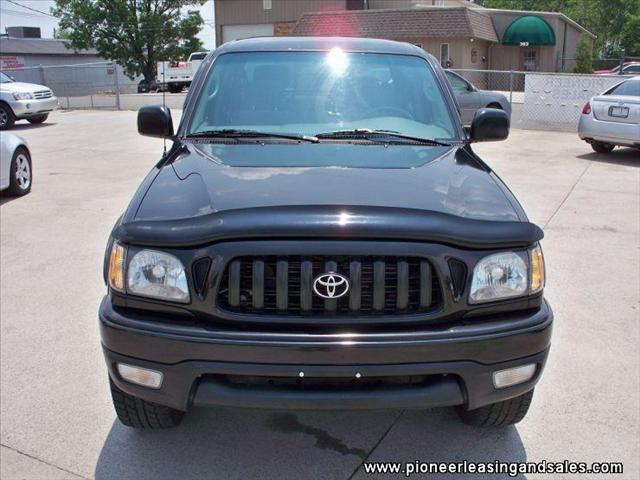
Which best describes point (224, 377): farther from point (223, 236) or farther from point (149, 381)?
point (223, 236)

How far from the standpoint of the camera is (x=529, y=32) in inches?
1474

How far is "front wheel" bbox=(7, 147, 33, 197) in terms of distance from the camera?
335 inches

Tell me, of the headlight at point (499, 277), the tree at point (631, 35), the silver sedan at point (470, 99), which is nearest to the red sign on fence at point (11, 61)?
the silver sedan at point (470, 99)

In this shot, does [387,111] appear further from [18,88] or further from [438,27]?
[438,27]

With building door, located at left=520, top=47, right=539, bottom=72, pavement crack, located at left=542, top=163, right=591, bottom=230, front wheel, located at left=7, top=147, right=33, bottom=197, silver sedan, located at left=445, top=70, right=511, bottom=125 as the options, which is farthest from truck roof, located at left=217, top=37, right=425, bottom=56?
building door, located at left=520, top=47, right=539, bottom=72

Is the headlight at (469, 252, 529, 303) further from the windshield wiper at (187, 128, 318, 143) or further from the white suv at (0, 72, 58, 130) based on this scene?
the white suv at (0, 72, 58, 130)

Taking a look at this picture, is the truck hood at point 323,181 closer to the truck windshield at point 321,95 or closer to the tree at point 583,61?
the truck windshield at point 321,95

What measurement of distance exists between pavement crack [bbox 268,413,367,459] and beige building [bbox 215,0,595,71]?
3188cm

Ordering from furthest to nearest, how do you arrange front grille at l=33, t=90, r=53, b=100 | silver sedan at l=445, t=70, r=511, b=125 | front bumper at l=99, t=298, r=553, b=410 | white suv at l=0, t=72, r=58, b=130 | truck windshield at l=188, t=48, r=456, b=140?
front grille at l=33, t=90, r=53, b=100, white suv at l=0, t=72, r=58, b=130, silver sedan at l=445, t=70, r=511, b=125, truck windshield at l=188, t=48, r=456, b=140, front bumper at l=99, t=298, r=553, b=410

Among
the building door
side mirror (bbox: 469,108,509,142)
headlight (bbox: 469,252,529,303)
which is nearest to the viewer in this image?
headlight (bbox: 469,252,529,303)

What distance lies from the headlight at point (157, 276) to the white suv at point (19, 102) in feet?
56.3

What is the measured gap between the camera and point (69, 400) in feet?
11.5

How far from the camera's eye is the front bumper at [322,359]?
2.38m

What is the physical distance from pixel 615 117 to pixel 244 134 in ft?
32.8
